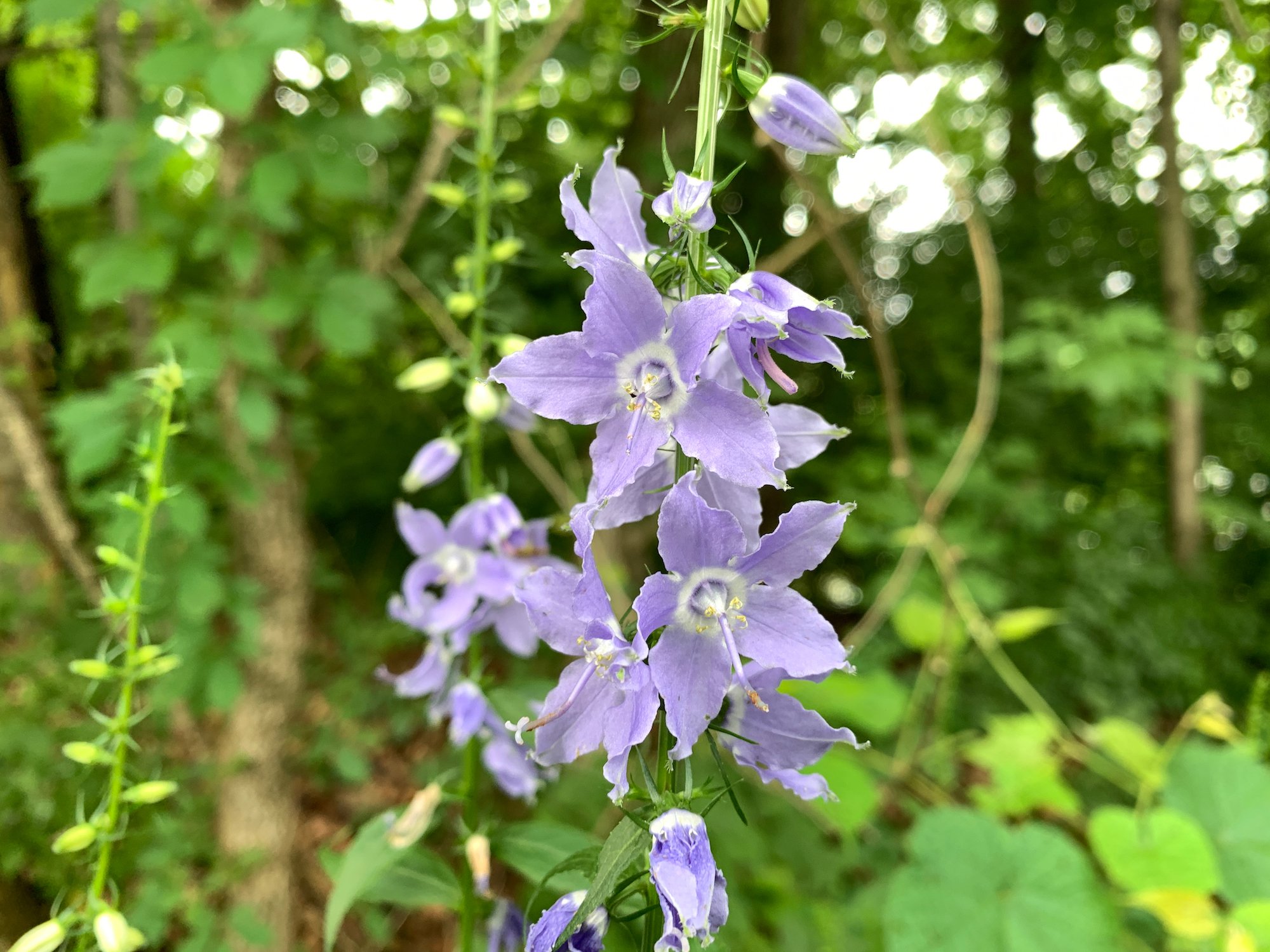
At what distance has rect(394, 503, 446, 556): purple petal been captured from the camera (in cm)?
153

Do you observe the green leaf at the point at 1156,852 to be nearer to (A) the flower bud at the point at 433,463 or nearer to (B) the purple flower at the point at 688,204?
(A) the flower bud at the point at 433,463

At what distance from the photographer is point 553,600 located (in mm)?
898

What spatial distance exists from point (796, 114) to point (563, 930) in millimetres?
1026

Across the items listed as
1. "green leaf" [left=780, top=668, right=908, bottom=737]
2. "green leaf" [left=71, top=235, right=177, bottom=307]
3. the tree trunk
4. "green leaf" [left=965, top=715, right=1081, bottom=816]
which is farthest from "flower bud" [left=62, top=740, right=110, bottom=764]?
"green leaf" [left=965, top=715, right=1081, bottom=816]

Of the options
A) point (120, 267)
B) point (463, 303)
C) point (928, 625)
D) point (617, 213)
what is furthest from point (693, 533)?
point (928, 625)

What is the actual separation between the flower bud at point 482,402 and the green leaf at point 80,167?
1610 millimetres

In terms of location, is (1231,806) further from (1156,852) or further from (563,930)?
(563,930)

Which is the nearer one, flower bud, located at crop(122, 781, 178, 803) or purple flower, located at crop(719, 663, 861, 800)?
purple flower, located at crop(719, 663, 861, 800)

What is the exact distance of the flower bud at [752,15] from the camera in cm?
93

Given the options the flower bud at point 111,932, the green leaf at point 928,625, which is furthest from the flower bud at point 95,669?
the green leaf at point 928,625

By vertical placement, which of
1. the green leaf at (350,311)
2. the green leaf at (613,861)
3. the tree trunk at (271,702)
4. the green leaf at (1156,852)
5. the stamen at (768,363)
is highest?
the stamen at (768,363)

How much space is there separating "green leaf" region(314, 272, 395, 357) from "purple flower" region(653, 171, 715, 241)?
1.75 meters

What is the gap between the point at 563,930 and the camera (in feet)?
2.90

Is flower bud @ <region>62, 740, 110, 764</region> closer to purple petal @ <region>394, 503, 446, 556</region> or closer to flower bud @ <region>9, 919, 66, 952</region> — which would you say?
flower bud @ <region>9, 919, 66, 952</region>
